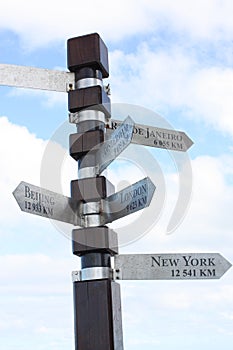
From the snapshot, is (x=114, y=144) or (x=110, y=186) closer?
(x=114, y=144)

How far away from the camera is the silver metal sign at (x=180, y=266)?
3.16 metres

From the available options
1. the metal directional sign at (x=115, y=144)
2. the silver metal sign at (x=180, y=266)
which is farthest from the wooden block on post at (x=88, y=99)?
the silver metal sign at (x=180, y=266)

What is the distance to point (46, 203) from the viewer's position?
3.13m

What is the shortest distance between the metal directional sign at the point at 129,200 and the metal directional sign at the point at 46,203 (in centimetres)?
20

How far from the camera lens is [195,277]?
3.17 meters

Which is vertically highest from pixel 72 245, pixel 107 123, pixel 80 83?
pixel 80 83

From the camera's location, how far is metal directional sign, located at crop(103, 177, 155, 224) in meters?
2.90

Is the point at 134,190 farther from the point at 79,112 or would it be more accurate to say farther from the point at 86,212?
the point at 79,112

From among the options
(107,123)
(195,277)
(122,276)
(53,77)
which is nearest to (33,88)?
(53,77)

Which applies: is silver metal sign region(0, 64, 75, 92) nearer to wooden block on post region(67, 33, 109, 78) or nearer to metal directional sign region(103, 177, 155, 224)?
wooden block on post region(67, 33, 109, 78)

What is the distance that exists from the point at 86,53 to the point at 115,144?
0.85 meters

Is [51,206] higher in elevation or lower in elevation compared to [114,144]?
lower

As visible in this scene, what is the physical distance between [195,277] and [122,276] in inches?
16.3

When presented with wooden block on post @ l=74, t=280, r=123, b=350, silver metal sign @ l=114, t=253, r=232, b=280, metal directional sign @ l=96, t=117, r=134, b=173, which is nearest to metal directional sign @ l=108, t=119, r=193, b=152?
metal directional sign @ l=96, t=117, r=134, b=173
